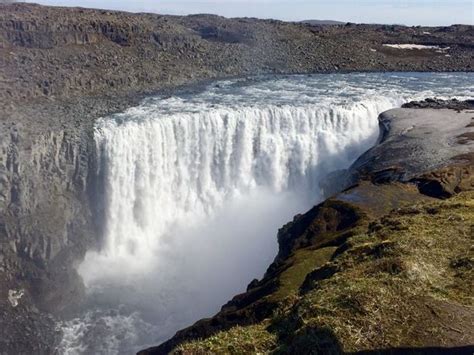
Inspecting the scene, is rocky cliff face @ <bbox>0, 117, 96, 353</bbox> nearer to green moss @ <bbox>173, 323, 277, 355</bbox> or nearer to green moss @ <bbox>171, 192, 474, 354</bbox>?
green moss @ <bbox>171, 192, 474, 354</bbox>

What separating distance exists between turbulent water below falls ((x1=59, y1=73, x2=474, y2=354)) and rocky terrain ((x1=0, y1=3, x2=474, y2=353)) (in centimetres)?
145

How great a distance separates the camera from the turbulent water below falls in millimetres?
24156

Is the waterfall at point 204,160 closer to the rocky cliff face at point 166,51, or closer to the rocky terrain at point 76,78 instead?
the rocky terrain at point 76,78

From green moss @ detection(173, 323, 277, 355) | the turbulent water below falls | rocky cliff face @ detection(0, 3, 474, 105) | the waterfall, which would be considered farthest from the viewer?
rocky cliff face @ detection(0, 3, 474, 105)

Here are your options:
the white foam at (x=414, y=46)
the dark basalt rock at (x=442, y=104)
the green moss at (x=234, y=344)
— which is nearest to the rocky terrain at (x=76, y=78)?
→ the white foam at (x=414, y=46)

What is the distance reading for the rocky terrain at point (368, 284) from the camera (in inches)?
315

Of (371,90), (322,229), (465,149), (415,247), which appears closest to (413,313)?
(415,247)

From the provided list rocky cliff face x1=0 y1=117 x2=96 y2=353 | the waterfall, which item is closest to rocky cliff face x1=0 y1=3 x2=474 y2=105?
rocky cliff face x1=0 y1=117 x2=96 y2=353

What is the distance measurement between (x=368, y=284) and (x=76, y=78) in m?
28.4

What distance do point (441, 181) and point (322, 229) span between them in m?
5.14

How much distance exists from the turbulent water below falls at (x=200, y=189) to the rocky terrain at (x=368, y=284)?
7.48 m

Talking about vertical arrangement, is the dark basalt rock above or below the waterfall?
above

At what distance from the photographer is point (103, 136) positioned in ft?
87.1

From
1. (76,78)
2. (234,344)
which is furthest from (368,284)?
(76,78)
